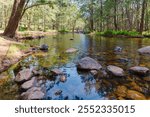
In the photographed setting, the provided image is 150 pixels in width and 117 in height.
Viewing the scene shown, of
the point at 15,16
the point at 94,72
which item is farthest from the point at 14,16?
the point at 94,72

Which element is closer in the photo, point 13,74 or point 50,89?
point 50,89

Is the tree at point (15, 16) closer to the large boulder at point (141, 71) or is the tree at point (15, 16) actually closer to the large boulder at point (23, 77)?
the large boulder at point (23, 77)

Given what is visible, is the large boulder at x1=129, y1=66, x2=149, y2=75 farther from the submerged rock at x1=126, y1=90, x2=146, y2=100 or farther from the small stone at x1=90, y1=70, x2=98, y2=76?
the submerged rock at x1=126, y1=90, x2=146, y2=100

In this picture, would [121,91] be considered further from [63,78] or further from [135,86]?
[63,78]

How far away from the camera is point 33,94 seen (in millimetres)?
6059

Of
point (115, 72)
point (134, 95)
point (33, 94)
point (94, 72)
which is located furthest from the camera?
point (94, 72)

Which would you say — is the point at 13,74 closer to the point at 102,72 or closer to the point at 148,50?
the point at 102,72

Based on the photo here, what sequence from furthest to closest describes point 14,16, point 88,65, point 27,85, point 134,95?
point 14,16 → point 88,65 → point 27,85 → point 134,95

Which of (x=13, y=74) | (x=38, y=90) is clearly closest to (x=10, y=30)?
(x=13, y=74)

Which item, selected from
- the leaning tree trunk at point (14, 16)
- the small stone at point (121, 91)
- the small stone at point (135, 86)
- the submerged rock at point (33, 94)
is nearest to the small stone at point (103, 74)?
the small stone at point (135, 86)

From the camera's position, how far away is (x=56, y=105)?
495 centimetres

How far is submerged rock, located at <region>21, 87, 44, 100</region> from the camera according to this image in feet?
19.4

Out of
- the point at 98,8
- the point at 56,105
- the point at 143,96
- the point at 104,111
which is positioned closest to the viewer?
the point at 104,111

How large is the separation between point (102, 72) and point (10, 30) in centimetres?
1143
